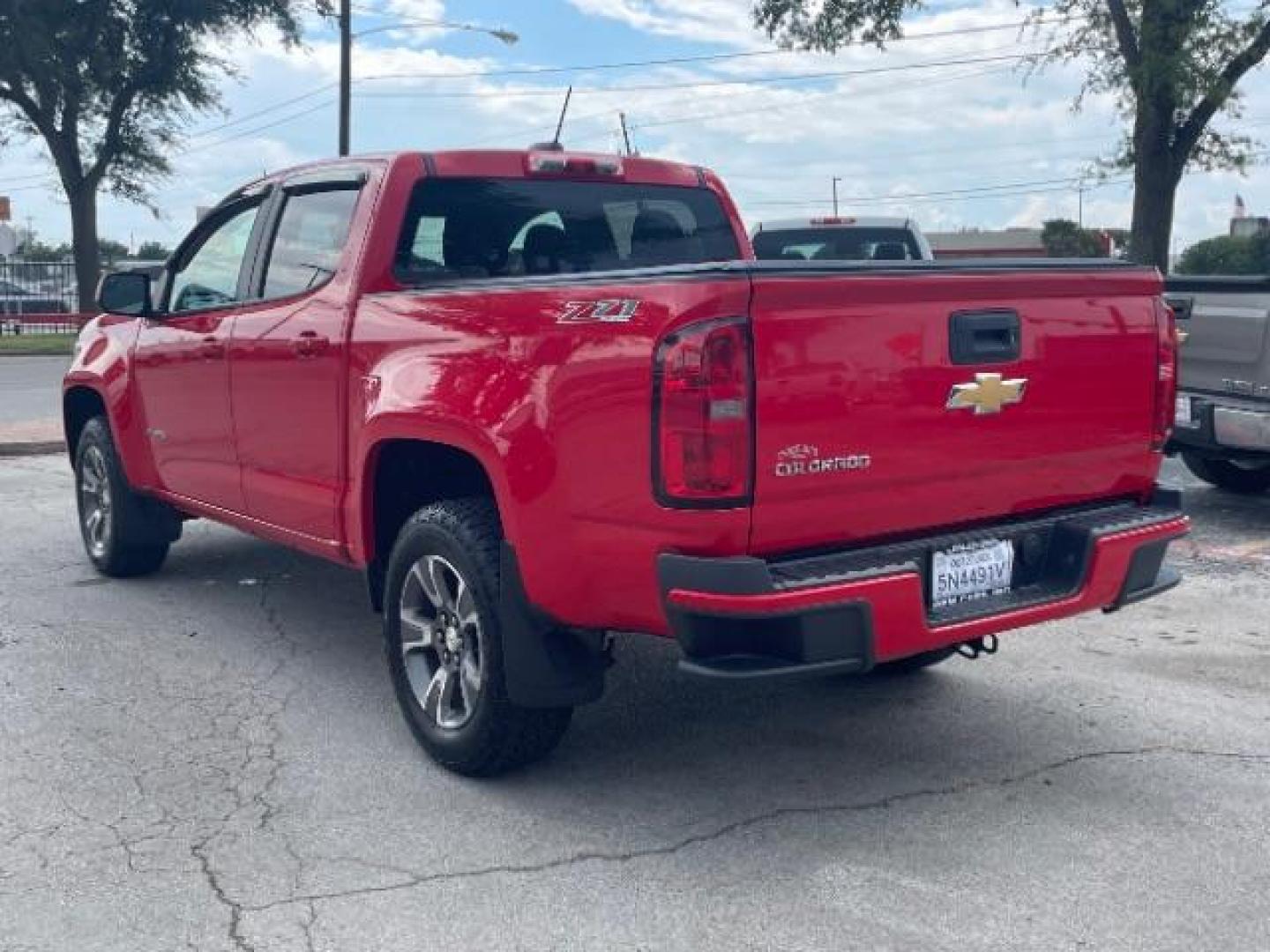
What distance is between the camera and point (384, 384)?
4465mm

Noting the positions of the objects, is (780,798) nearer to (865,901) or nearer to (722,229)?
(865,901)

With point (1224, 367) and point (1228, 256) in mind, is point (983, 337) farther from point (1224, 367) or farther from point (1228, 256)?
point (1228, 256)

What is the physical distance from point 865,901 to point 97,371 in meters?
4.88

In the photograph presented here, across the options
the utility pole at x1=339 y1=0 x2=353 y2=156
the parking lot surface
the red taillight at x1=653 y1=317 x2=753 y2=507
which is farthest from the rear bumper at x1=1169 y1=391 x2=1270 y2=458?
the utility pole at x1=339 y1=0 x2=353 y2=156

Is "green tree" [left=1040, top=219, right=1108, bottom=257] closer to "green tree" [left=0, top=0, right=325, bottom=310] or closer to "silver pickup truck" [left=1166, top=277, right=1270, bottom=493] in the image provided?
"green tree" [left=0, top=0, right=325, bottom=310]

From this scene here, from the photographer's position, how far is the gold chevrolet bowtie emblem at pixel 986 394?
383 cm

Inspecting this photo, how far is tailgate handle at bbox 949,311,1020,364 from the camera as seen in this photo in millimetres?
3816

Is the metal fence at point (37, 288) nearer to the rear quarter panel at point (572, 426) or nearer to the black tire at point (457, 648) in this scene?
the black tire at point (457, 648)

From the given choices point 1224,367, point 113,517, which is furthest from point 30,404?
point 1224,367

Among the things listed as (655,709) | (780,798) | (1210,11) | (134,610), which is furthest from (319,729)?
(1210,11)

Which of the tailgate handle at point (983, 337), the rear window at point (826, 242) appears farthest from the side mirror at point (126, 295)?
the rear window at point (826, 242)

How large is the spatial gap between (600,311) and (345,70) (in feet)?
80.0

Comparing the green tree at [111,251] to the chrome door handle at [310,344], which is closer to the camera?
the chrome door handle at [310,344]

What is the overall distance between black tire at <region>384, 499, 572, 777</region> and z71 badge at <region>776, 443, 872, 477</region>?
0.98 meters
